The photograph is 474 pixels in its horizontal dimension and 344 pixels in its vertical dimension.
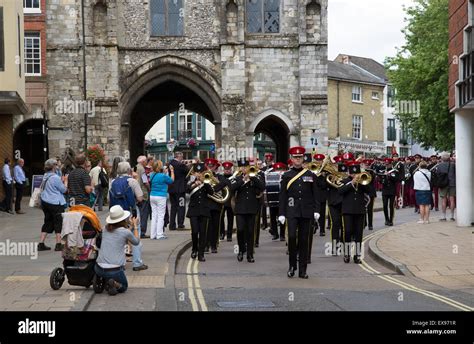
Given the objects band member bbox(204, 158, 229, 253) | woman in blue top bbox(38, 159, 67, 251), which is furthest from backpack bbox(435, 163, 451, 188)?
woman in blue top bbox(38, 159, 67, 251)

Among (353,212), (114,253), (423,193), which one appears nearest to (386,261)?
(353,212)

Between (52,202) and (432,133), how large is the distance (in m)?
36.1

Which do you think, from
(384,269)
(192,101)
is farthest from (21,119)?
(384,269)

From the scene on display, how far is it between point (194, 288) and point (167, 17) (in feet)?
90.2

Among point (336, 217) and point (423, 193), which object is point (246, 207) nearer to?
point (336, 217)

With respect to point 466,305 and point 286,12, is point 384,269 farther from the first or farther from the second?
point 286,12

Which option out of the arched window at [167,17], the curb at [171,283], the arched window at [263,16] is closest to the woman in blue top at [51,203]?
the curb at [171,283]

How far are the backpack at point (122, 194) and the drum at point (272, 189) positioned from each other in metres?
6.72

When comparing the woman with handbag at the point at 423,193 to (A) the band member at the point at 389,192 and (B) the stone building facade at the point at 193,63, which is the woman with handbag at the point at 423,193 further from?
(B) the stone building facade at the point at 193,63

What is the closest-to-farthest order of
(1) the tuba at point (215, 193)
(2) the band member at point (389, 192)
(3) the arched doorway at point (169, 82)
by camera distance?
(1) the tuba at point (215, 193) < (2) the band member at point (389, 192) < (3) the arched doorway at point (169, 82)

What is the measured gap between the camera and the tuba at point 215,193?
16.9 m

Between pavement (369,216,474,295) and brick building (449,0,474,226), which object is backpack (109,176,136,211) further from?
brick building (449,0,474,226)

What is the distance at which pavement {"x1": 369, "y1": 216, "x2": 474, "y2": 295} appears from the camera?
1380 centimetres
